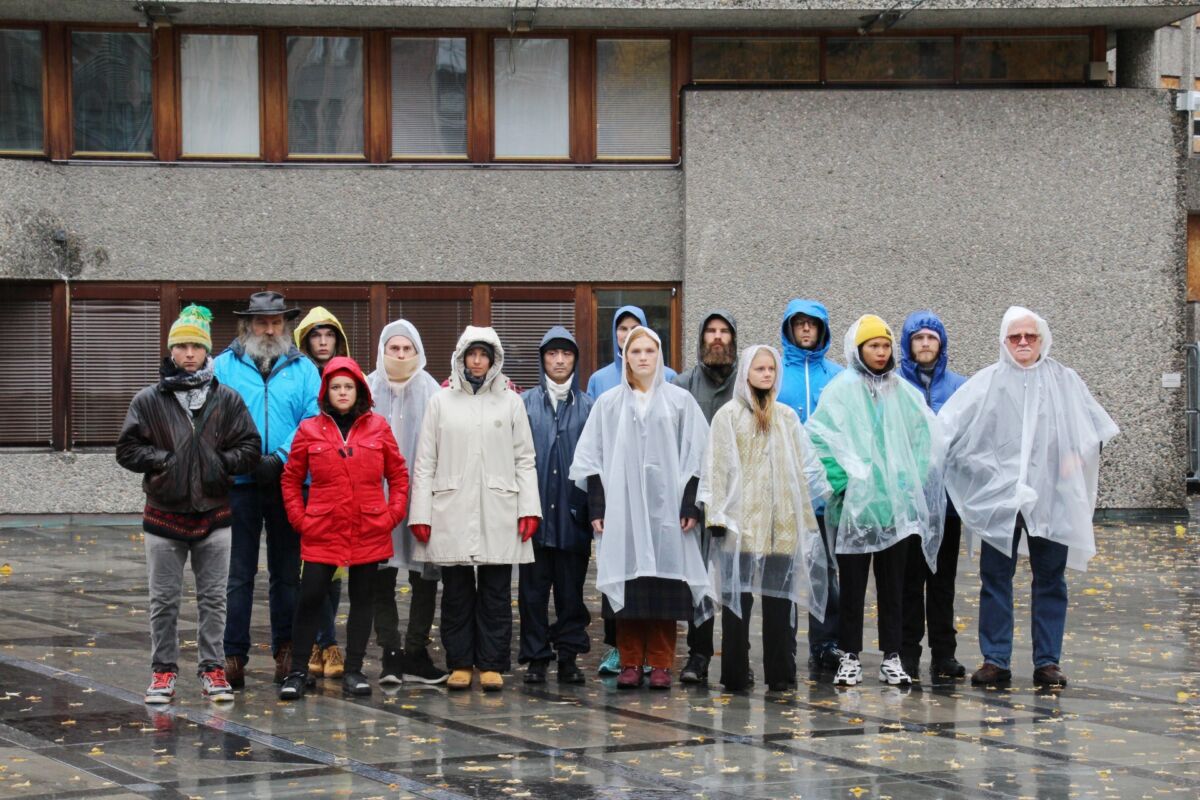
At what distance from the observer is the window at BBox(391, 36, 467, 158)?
21.2 meters

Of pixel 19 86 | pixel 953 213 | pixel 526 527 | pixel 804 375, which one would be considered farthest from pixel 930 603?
pixel 19 86

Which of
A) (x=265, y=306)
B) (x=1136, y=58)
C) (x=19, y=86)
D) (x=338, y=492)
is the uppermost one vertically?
(x=1136, y=58)

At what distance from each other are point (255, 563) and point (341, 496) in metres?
0.85

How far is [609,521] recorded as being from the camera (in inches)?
395

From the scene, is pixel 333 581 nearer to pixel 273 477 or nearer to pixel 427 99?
pixel 273 477

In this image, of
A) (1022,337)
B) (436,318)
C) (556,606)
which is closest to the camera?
(556,606)

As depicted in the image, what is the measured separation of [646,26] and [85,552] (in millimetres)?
8677

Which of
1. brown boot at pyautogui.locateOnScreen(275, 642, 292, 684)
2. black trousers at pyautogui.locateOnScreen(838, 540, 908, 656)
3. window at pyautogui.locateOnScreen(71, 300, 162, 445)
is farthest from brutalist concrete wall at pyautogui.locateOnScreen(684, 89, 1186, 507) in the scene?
brown boot at pyautogui.locateOnScreen(275, 642, 292, 684)

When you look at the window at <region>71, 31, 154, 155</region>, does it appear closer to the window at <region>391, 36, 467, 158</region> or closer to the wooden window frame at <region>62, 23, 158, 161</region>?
the wooden window frame at <region>62, 23, 158, 161</region>

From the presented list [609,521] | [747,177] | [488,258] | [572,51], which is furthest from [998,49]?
[609,521]

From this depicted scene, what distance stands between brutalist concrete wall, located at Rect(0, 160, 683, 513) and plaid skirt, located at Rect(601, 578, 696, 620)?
11.6 metres

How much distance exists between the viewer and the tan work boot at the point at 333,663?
402 inches

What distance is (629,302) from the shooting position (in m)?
21.5

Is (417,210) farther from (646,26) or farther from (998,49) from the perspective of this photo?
(998,49)
